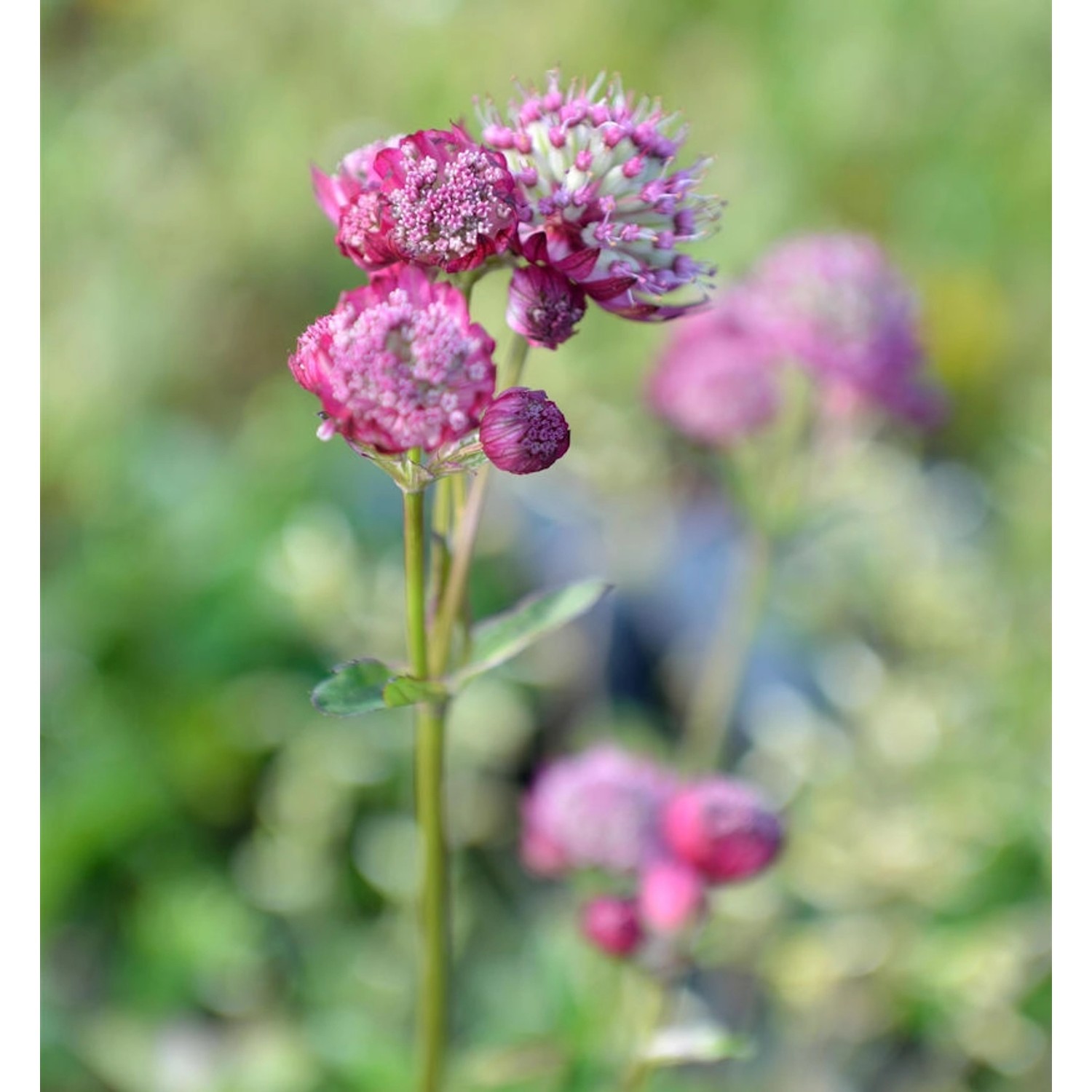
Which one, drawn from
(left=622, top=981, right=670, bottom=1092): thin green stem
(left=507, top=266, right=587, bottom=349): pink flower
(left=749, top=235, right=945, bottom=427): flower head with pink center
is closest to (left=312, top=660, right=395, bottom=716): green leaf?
(left=507, top=266, right=587, bottom=349): pink flower

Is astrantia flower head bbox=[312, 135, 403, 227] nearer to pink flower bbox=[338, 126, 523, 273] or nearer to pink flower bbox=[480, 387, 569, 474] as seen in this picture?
pink flower bbox=[338, 126, 523, 273]

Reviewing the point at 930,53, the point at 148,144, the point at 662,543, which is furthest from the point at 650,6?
the point at 662,543

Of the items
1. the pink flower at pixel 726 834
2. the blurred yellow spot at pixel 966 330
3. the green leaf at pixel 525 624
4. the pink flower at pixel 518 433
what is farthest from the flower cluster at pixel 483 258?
the blurred yellow spot at pixel 966 330

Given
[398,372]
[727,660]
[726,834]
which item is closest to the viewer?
[398,372]

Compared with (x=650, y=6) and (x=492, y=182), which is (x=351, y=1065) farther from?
(x=650, y=6)

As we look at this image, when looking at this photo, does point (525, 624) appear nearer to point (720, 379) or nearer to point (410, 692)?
point (410, 692)

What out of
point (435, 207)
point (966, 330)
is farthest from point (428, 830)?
point (966, 330)
